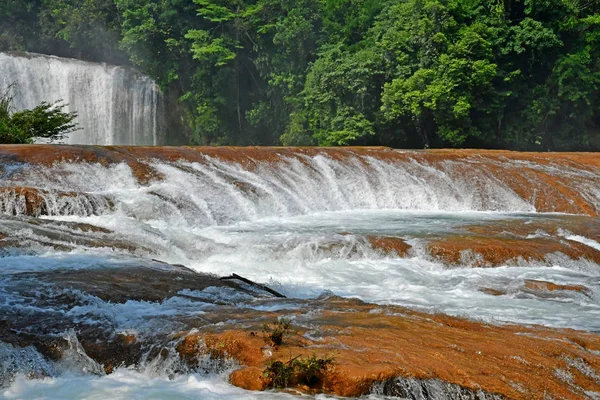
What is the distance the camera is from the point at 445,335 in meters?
4.89

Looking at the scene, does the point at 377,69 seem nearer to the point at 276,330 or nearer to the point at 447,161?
the point at 447,161

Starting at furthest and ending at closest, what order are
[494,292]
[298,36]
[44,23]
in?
[44,23], [298,36], [494,292]

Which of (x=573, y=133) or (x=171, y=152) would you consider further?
(x=573, y=133)

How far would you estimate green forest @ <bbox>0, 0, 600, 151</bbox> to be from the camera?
24.4 metres

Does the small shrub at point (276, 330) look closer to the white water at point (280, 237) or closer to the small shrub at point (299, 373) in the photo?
the small shrub at point (299, 373)

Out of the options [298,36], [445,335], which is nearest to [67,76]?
[298,36]

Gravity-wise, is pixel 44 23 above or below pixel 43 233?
above

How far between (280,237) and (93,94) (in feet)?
73.0

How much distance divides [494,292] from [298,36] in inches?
873

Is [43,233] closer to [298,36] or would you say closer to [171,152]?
[171,152]

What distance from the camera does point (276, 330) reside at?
15.0 feet

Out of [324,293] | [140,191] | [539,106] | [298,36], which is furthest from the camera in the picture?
[298,36]

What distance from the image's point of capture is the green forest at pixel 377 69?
2442 cm

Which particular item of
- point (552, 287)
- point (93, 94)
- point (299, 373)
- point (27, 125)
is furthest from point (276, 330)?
point (93, 94)
